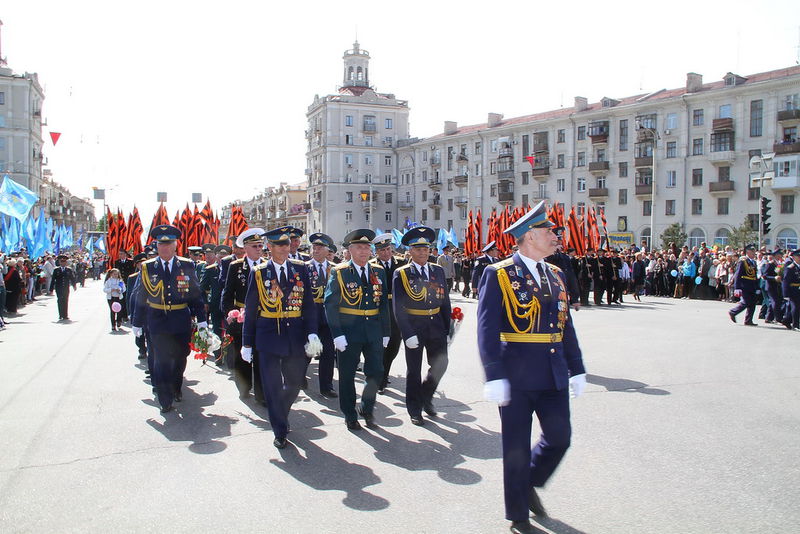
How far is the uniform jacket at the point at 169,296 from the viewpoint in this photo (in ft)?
26.2

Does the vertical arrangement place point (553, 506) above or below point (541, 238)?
below

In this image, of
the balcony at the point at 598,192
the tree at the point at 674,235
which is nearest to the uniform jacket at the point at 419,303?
the tree at the point at 674,235

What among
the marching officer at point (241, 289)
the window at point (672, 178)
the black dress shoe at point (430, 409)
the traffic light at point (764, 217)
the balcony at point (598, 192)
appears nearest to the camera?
the black dress shoe at point (430, 409)

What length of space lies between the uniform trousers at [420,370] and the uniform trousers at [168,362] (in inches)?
107

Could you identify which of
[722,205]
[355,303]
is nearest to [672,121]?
[722,205]

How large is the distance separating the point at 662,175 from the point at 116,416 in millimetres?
56210

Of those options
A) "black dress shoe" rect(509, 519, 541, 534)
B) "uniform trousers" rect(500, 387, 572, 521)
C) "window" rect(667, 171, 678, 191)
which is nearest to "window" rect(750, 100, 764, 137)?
"window" rect(667, 171, 678, 191)

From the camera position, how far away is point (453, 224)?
78188mm

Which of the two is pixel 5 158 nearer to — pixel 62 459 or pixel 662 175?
pixel 662 175

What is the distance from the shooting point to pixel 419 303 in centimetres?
727

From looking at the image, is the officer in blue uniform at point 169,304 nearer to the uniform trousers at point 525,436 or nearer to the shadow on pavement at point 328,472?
the shadow on pavement at point 328,472

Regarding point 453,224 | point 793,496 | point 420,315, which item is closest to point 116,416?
point 420,315

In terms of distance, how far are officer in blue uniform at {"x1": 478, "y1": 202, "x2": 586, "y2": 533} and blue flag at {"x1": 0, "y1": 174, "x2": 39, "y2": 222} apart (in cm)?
2133

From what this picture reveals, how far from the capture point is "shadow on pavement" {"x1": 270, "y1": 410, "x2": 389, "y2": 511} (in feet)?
15.8
